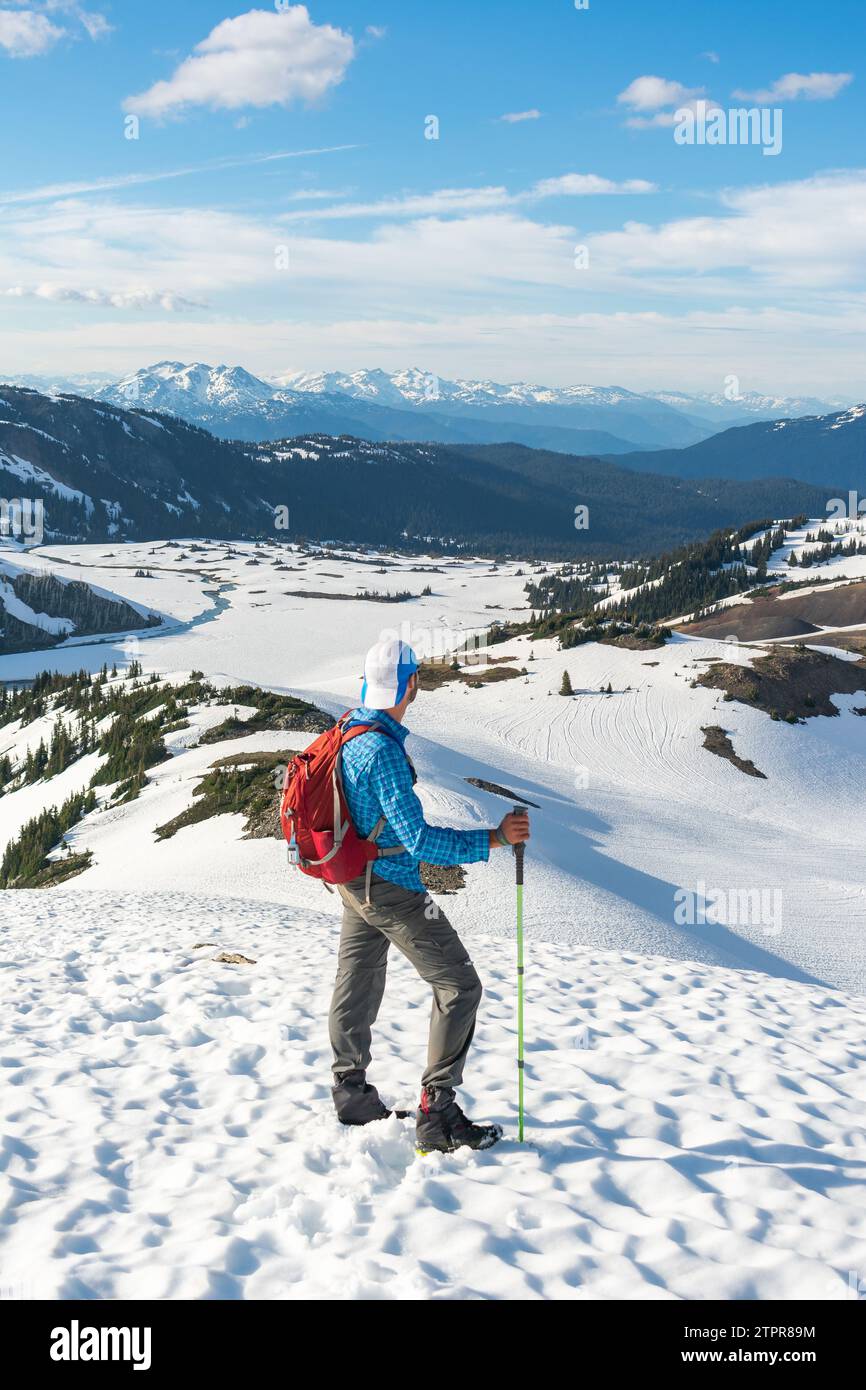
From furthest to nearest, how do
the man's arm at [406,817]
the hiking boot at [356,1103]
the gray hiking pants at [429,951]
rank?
the hiking boot at [356,1103] → the gray hiking pants at [429,951] → the man's arm at [406,817]

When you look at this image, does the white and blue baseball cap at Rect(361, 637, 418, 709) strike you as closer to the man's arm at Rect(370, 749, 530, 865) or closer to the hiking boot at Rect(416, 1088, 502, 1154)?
the man's arm at Rect(370, 749, 530, 865)

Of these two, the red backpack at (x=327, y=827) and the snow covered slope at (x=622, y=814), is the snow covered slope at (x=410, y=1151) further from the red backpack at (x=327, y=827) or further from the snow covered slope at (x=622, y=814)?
the snow covered slope at (x=622, y=814)

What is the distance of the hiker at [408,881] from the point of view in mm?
6828

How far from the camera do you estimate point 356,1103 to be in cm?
771

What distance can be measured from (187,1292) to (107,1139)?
2529 millimetres

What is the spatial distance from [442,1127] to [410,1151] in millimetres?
347

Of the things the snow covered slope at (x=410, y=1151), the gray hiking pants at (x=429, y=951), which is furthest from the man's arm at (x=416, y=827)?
the snow covered slope at (x=410, y=1151)

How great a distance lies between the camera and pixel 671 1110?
8.26 meters

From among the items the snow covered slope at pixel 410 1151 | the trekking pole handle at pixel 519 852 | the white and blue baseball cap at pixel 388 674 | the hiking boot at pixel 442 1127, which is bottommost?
the snow covered slope at pixel 410 1151

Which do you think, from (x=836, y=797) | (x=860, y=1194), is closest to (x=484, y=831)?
(x=860, y=1194)

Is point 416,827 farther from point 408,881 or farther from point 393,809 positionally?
point 408,881

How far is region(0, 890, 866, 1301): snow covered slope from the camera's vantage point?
18.9ft

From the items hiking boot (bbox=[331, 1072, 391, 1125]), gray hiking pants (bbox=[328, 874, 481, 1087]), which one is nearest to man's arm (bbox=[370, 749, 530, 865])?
gray hiking pants (bbox=[328, 874, 481, 1087])
